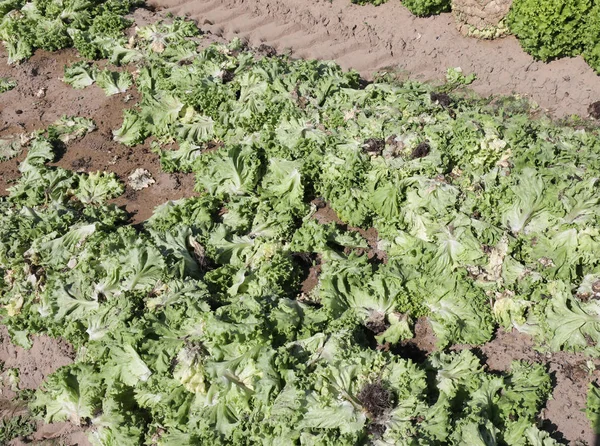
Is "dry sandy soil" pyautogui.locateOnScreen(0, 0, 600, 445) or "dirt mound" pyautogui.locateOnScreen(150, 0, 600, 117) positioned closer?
"dry sandy soil" pyautogui.locateOnScreen(0, 0, 600, 445)

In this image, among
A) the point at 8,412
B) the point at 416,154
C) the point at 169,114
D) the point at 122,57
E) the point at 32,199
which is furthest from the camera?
the point at 122,57

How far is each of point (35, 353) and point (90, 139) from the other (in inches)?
145

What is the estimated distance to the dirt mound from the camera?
345 inches

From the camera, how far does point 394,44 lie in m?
9.69

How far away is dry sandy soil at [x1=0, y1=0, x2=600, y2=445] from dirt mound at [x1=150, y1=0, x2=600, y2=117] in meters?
0.02

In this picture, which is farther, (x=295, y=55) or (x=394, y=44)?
(x=295, y=55)

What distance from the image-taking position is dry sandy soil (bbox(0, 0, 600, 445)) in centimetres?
838

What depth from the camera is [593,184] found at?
21.8 ft

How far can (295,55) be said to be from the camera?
9.82m

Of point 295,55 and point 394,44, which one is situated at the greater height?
point 394,44

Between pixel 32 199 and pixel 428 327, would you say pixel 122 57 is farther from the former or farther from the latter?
pixel 428 327

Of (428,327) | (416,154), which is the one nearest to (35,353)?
(428,327)

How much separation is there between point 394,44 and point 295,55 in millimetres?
1739

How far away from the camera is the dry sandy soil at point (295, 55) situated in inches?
330
